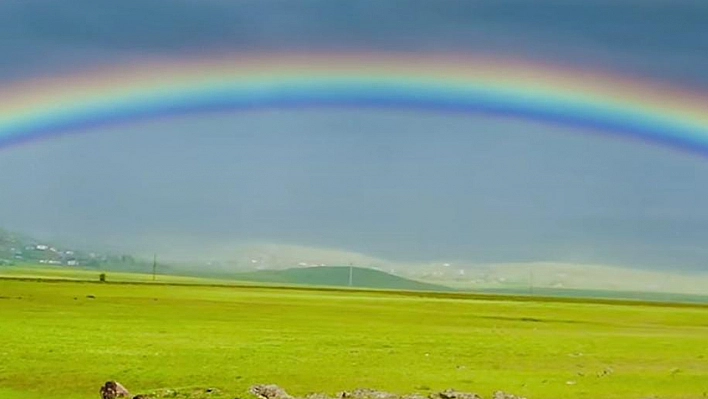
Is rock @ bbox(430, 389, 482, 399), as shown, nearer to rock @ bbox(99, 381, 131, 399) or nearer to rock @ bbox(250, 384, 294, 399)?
rock @ bbox(250, 384, 294, 399)

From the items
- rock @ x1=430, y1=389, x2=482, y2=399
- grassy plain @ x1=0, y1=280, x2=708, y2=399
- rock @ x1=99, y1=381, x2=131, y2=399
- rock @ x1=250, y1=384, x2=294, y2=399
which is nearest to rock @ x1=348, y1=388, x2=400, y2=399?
rock @ x1=430, y1=389, x2=482, y2=399

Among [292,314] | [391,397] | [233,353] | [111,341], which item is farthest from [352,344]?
[292,314]

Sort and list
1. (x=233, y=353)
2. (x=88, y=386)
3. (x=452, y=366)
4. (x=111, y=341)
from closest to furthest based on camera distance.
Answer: (x=88, y=386) → (x=452, y=366) → (x=233, y=353) → (x=111, y=341)

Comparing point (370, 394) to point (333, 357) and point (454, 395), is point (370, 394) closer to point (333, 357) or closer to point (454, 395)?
point (454, 395)

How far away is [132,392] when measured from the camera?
40438 millimetres

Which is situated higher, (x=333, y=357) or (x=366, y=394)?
(x=333, y=357)

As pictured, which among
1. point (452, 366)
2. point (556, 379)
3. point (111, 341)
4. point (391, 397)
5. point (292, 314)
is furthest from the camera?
point (292, 314)

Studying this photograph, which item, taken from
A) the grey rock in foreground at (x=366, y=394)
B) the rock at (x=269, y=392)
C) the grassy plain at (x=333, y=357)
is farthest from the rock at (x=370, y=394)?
the rock at (x=269, y=392)

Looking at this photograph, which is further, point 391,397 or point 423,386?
point 423,386

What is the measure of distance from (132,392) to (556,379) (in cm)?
1945

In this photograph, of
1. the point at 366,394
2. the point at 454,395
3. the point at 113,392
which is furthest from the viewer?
the point at 454,395

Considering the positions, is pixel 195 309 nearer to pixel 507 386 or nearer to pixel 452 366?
pixel 452 366

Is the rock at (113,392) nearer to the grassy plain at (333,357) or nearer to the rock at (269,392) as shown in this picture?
the grassy plain at (333,357)

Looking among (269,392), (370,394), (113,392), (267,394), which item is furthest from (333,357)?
(113,392)
